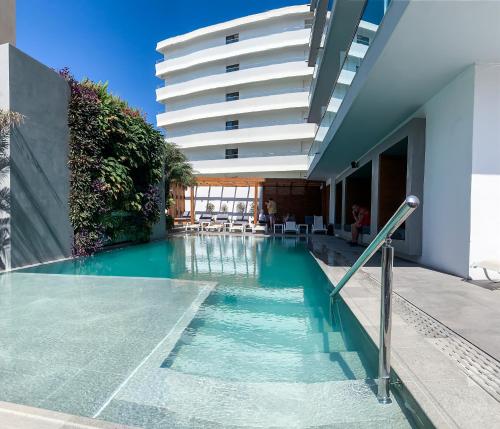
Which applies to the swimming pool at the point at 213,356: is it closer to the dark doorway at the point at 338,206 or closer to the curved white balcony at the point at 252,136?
the dark doorway at the point at 338,206

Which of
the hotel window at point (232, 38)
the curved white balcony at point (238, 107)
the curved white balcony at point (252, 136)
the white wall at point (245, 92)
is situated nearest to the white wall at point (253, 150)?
the curved white balcony at point (252, 136)

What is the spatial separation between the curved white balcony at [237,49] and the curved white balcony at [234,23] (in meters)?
1.60

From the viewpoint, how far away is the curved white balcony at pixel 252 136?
30.8m

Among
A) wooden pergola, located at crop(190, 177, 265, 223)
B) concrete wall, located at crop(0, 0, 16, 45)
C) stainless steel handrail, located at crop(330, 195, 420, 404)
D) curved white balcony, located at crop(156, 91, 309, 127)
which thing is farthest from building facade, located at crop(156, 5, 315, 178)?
stainless steel handrail, located at crop(330, 195, 420, 404)

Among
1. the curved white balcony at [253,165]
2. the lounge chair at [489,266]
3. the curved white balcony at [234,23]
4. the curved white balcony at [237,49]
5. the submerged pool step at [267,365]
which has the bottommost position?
the submerged pool step at [267,365]

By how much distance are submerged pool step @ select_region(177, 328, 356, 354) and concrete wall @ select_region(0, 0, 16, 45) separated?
11108 mm

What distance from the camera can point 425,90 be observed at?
244 inches

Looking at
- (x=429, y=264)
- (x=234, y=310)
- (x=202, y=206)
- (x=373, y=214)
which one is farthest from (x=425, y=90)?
(x=202, y=206)

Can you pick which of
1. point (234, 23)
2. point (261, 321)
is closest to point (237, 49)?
point (234, 23)

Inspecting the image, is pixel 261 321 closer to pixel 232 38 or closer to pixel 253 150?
pixel 253 150

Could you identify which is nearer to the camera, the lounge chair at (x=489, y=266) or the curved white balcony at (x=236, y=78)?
the lounge chair at (x=489, y=266)

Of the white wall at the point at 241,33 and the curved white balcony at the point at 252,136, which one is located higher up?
the white wall at the point at 241,33

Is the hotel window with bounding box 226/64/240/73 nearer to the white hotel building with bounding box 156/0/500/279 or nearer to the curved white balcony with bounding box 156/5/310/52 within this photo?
the curved white balcony with bounding box 156/5/310/52

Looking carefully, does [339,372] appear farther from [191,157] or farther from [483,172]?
[191,157]
